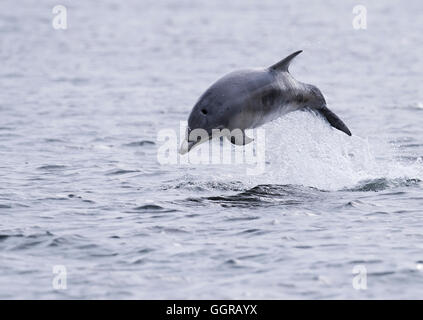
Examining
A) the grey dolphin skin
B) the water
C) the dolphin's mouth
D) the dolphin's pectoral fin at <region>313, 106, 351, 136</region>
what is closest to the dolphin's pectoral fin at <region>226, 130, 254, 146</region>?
the grey dolphin skin

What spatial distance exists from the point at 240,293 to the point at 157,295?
1001 mm

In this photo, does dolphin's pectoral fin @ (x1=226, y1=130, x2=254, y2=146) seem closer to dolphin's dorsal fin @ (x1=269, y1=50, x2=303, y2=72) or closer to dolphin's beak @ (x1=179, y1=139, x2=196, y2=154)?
dolphin's beak @ (x1=179, y1=139, x2=196, y2=154)

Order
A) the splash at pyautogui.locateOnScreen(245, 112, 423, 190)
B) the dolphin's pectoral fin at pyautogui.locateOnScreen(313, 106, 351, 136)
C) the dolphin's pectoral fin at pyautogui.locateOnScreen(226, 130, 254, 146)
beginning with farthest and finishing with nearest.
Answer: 1. the splash at pyautogui.locateOnScreen(245, 112, 423, 190)
2. the dolphin's pectoral fin at pyautogui.locateOnScreen(313, 106, 351, 136)
3. the dolphin's pectoral fin at pyautogui.locateOnScreen(226, 130, 254, 146)

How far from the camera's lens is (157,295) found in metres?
12.1

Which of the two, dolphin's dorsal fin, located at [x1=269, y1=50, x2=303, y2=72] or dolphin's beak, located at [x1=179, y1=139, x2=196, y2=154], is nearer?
dolphin's beak, located at [x1=179, y1=139, x2=196, y2=154]

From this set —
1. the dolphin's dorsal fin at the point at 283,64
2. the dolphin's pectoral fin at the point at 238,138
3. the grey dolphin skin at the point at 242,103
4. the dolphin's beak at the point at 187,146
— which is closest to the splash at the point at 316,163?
the grey dolphin skin at the point at 242,103

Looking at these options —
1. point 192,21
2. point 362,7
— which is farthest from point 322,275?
point 362,7

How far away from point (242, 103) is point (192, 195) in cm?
273

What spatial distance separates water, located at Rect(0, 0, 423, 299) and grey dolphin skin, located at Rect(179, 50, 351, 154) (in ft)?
4.66

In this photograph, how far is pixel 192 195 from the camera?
1702cm

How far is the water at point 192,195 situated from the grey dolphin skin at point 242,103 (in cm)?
142

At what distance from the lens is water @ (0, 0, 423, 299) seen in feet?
41.8

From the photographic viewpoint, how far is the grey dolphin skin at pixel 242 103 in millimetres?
14523
